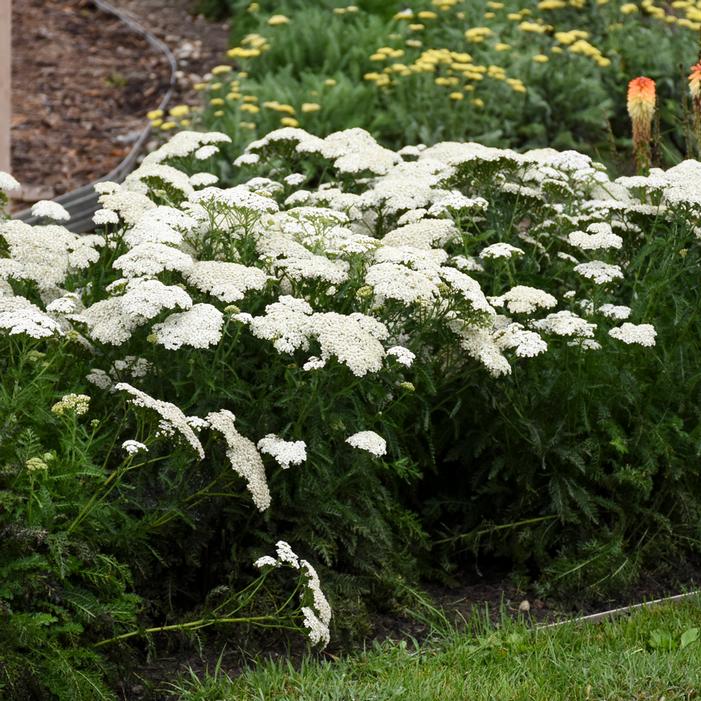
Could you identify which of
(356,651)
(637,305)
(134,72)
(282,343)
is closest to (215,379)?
(282,343)

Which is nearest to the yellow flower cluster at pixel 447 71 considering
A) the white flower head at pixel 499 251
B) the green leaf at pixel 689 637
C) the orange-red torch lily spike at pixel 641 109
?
the orange-red torch lily spike at pixel 641 109

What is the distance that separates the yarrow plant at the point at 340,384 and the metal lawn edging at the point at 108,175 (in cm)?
254

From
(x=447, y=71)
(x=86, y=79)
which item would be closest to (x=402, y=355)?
(x=447, y=71)

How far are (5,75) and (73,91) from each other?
4.14 meters

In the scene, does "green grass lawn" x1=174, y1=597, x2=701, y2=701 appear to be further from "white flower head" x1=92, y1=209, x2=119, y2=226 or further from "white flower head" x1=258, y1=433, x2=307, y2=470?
"white flower head" x1=92, y1=209, x2=119, y2=226

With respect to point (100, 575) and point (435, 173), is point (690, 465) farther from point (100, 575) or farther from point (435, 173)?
point (100, 575)

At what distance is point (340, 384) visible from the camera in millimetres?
4332

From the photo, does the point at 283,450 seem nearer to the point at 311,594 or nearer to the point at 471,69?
the point at 311,594

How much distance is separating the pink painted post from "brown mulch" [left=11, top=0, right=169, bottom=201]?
1613 mm

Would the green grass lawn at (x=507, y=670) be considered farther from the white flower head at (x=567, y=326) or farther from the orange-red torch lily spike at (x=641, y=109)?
the orange-red torch lily spike at (x=641, y=109)

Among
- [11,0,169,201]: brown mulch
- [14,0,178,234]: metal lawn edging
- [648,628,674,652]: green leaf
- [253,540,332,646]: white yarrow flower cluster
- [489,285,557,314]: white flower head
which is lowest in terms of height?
[11,0,169,201]: brown mulch

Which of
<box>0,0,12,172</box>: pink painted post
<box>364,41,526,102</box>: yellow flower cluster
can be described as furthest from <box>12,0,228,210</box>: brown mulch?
<box>364,41,526,102</box>: yellow flower cluster

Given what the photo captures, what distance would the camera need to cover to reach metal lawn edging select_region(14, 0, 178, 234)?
881 centimetres

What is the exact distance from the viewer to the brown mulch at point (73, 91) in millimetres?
10758
